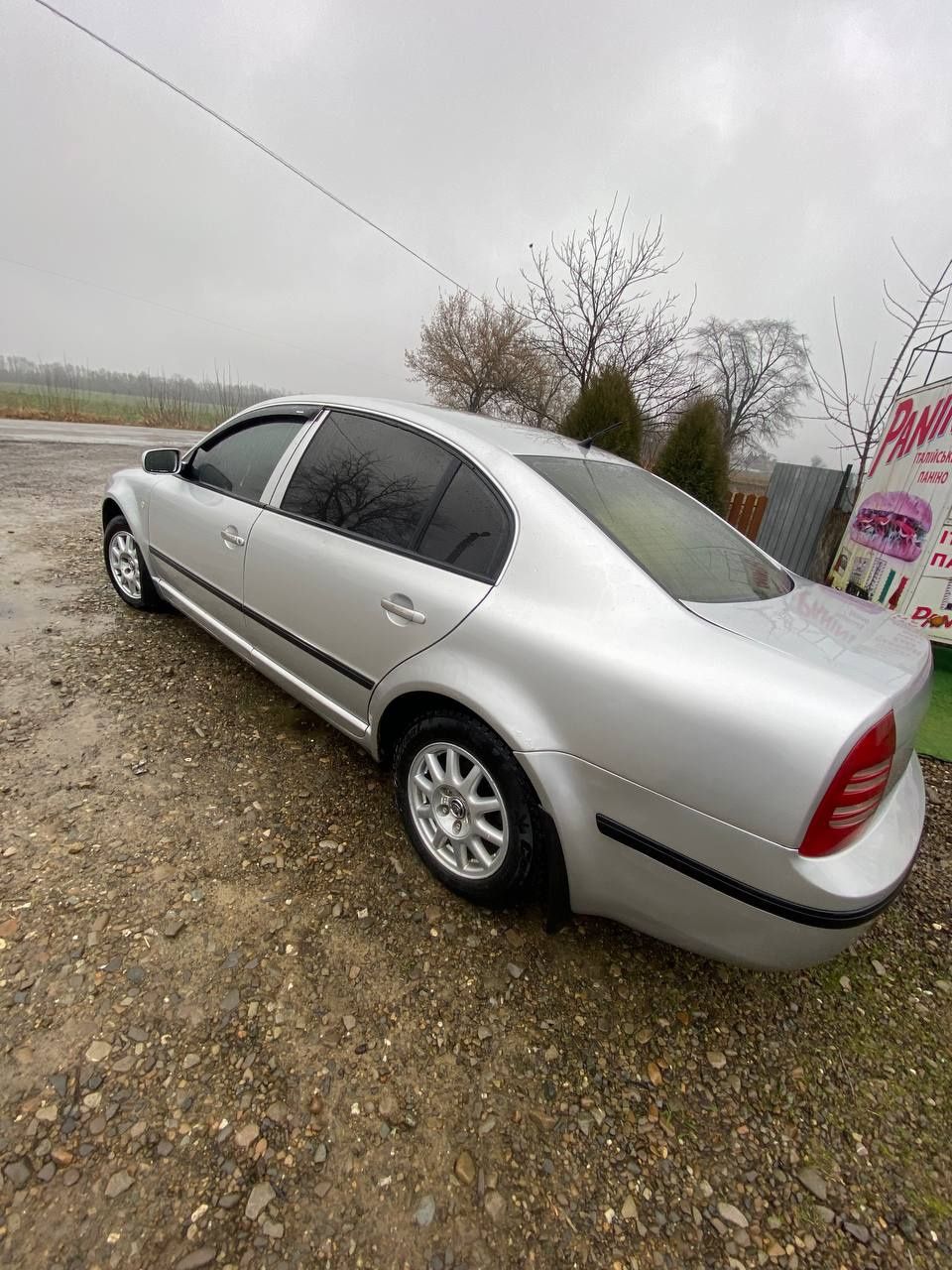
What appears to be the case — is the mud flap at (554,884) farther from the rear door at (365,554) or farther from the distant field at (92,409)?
the distant field at (92,409)

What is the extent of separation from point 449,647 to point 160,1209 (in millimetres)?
1429

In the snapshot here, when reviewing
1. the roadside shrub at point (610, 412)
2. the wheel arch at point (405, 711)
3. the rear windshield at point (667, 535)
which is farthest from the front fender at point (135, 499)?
the roadside shrub at point (610, 412)

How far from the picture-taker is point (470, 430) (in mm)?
2105

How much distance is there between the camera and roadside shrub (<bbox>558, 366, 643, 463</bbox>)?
25.4 feet

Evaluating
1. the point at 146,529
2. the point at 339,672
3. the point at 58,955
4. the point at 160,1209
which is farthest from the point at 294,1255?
the point at 146,529

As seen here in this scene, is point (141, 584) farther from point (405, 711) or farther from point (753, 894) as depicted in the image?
point (753, 894)

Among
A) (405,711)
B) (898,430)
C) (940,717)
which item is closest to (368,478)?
(405,711)

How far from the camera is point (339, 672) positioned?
219 centimetres

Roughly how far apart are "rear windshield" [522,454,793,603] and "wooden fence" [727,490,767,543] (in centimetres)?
626

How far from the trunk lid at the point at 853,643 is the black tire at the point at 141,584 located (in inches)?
135

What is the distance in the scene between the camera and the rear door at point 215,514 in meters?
2.65

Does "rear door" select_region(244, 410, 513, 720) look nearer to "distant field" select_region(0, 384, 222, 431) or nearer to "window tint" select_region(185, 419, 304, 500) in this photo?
"window tint" select_region(185, 419, 304, 500)

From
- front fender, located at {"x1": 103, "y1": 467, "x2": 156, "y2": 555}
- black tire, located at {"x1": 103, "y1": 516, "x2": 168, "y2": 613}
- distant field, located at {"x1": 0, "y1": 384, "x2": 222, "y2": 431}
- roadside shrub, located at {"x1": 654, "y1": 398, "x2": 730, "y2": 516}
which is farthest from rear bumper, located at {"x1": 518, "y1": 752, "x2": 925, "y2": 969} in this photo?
distant field, located at {"x1": 0, "y1": 384, "x2": 222, "y2": 431}

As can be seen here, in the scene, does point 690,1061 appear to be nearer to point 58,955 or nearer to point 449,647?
point 449,647
